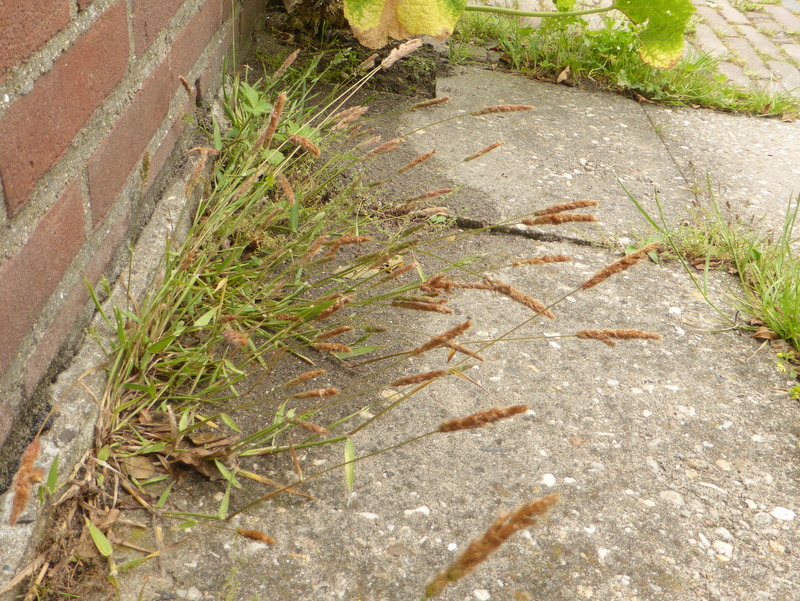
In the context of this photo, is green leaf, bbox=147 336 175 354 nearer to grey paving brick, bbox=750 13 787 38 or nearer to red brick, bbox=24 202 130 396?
red brick, bbox=24 202 130 396

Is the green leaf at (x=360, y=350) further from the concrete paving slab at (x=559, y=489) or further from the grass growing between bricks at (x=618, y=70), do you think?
the grass growing between bricks at (x=618, y=70)

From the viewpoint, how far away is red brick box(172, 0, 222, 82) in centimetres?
194

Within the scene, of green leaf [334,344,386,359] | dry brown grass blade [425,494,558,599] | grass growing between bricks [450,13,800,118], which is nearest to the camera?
dry brown grass blade [425,494,558,599]

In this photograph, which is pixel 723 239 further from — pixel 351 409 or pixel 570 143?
pixel 351 409

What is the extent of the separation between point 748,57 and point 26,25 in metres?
4.26

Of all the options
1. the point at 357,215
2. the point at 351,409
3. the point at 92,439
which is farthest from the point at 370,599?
the point at 357,215

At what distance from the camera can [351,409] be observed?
159cm

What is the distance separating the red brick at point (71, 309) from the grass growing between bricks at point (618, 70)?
231 centimetres

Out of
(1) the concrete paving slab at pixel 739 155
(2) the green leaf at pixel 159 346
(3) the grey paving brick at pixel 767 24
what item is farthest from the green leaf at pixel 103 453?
(3) the grey paving brick at pixel 767 24

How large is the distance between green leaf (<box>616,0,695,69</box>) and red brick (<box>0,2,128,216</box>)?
236 centimetres

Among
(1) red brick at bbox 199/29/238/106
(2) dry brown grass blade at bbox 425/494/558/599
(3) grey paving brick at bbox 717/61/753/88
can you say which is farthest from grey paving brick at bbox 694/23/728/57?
(2) dry brown grass blade at bbox 425/494/558/599

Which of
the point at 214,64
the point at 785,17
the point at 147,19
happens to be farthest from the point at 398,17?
the point at 785,17

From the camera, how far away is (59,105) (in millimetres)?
1208

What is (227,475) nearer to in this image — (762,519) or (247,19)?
(762,519)
